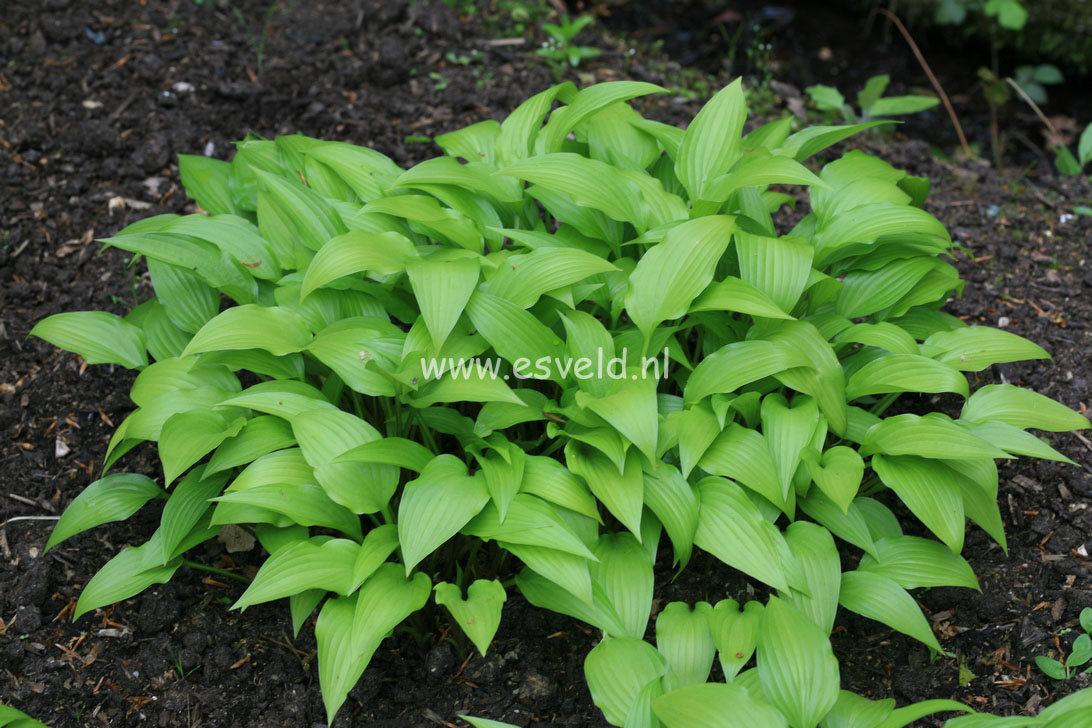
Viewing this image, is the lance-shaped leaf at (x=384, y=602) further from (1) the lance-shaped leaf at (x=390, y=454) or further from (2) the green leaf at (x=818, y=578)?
(2) the green leaf at (x=818, y=578)

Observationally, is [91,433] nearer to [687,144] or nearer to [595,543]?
[595,543]

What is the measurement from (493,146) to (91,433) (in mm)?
1643

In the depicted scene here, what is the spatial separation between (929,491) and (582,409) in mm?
945

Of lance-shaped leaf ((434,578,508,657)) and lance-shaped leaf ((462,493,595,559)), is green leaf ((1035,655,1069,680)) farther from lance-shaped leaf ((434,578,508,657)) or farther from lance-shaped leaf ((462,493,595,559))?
lance-shaped leaf ((434,578,508,657))

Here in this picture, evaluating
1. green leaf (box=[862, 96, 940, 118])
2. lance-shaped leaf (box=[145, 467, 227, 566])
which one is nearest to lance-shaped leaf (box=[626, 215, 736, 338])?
lance-shaped leaf (box=[145, 467, 227, 566])

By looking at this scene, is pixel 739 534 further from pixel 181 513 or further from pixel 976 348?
pixel 181 513

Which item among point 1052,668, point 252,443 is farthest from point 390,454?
point 1052,668

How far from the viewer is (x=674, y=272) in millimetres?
2537

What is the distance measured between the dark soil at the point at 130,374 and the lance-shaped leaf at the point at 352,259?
95 centimetres

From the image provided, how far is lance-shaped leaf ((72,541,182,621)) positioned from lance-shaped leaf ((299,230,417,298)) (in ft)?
2.73

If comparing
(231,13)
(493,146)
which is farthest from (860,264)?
(231,13)

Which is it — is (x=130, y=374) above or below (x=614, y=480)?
below

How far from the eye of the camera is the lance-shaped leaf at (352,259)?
2.53 metres

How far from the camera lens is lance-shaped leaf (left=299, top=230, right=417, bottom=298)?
253cm
